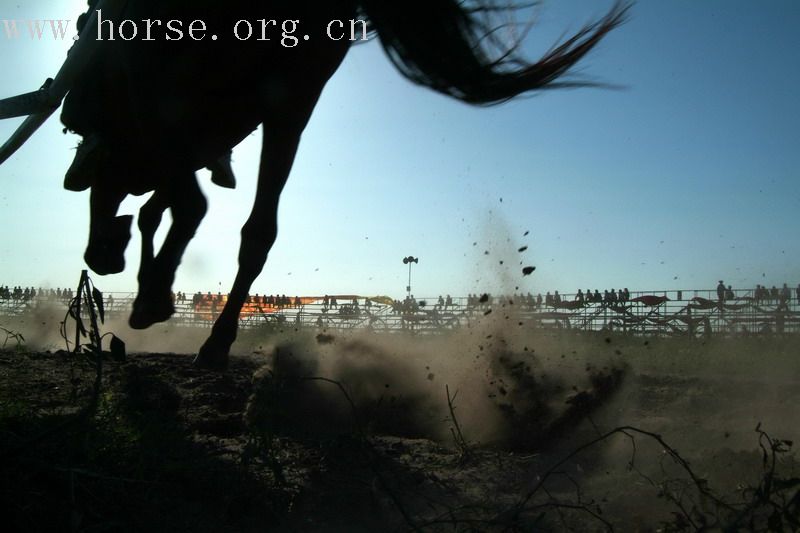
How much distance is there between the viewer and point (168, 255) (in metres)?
3.89

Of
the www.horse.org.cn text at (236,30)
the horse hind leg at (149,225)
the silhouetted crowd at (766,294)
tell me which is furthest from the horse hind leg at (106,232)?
the silhouetted crowd at (766,294)

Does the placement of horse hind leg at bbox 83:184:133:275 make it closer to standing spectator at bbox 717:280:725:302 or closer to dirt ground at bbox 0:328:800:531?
dirt ground at bbox 0:328:800:531

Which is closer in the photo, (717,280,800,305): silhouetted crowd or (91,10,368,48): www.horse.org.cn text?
(91,10,368,48): www.horse.org.cn text

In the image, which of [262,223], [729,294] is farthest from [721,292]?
[262,223]

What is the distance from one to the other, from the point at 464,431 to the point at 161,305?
1.86 meters

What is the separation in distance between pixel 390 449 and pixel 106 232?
225 cm

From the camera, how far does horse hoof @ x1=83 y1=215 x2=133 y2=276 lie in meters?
3.88

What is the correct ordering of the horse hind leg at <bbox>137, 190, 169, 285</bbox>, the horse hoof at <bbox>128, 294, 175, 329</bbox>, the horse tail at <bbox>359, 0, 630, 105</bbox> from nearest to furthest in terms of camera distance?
the horse tail at <bbox>359, 0, 630, 105</bbox>, the horse hoof at <bbox>128, 294, 175, 329</bbox>, the horse hind leg at <bbox>137, 190, 169, 285</bbox>

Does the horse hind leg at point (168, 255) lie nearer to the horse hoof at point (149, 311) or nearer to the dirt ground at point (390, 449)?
the horse hoof at point (149, 311)

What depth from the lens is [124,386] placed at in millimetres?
3449

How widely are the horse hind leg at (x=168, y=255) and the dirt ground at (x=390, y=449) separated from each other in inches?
14.9

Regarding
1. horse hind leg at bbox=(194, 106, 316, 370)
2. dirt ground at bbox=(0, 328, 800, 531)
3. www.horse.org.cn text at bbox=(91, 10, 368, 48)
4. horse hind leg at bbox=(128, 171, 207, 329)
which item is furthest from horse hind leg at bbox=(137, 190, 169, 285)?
www.horse.org.cn text at bbox=(91, 10, 368, 48)

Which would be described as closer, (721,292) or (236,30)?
(236,30)

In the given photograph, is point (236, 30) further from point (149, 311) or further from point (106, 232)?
point (149, 311)
